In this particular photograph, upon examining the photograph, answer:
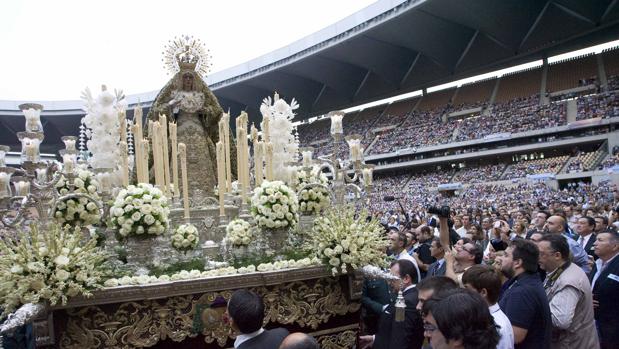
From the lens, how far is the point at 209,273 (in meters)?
4.32

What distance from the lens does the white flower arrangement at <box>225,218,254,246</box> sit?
5.30 metres

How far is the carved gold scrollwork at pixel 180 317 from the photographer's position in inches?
152

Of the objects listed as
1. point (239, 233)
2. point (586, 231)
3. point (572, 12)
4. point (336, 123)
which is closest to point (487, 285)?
point (239, 233)

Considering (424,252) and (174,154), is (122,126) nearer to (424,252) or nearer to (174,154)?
(174,154)

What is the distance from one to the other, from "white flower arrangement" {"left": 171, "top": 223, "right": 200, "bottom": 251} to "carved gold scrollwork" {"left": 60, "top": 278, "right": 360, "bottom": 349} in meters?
1.06

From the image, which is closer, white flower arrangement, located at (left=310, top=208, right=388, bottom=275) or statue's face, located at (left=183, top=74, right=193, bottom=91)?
white flower arrangement, located at (left=310, top=208, right=388, bottom=275)

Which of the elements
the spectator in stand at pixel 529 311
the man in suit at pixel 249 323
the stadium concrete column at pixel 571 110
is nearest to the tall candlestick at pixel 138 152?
the man in suit at pixel 249 323

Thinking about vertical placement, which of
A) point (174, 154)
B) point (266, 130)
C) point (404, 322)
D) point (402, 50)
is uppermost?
point (402, 50)

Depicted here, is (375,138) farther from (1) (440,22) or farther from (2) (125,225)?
(2) (125,225)

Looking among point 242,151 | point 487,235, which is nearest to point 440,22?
point 487,235

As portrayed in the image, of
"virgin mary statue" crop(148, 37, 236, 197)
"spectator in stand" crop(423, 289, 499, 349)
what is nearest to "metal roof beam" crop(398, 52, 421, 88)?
"virgin mary statue" crop(148, 37, 236, 197)

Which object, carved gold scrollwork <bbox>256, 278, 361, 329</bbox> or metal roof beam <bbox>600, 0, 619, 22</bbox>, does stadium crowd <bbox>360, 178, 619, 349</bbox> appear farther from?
metal roof beam <bbox>600, 0, 619, 22</bbox>

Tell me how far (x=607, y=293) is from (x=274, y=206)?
3.22 meters

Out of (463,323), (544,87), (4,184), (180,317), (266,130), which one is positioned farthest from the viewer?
(544,87)
